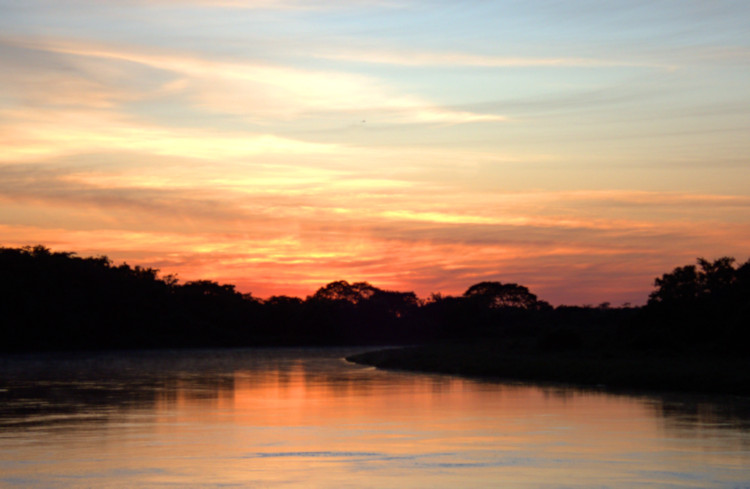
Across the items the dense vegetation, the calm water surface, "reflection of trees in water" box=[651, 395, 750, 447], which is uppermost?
the dense vegetation

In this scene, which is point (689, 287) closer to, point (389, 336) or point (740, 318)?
point (740, 318)

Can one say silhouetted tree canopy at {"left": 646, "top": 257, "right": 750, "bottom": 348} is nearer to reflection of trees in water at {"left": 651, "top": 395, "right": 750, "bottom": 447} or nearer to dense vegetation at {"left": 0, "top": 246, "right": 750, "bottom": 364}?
dense vegetation at {"left": 0, "top": 246, "right": 750, "bottom": 364}

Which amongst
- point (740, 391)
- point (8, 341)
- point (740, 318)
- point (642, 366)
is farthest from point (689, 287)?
point (8, 341)

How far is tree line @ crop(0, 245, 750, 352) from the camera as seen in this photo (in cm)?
6988

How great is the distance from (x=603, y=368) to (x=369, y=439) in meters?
29.3

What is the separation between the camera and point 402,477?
60.5 feet

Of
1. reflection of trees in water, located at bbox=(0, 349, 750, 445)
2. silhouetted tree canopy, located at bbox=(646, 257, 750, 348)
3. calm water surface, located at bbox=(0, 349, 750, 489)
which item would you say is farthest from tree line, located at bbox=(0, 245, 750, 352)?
calm water surface, located at bbox=(0, 349, 750, 489)

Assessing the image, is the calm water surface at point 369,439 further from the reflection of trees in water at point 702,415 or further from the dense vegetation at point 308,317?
the dense vegetation at point 308,317

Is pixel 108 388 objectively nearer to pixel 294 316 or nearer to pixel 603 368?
pixel 603 368

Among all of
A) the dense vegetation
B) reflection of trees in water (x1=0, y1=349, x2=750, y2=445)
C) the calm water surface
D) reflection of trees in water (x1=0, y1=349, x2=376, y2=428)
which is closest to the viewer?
the calm water surface

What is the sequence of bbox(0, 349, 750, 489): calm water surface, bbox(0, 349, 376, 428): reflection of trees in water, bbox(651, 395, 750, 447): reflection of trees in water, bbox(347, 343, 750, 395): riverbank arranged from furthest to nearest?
bbox(347, 343, 750, 395): riverbank → bbox(0, 349, 376, 428): reflection of trees in water → bbox(651, 395, 750, 447): reflection of trees in water → bbox(0, 349, 750, 489): calm water surface

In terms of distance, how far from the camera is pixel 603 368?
51.0 meters

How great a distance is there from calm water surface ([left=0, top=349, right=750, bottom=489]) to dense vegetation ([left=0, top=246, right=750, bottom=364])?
2800cm

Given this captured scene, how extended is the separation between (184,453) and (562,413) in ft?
49.1
